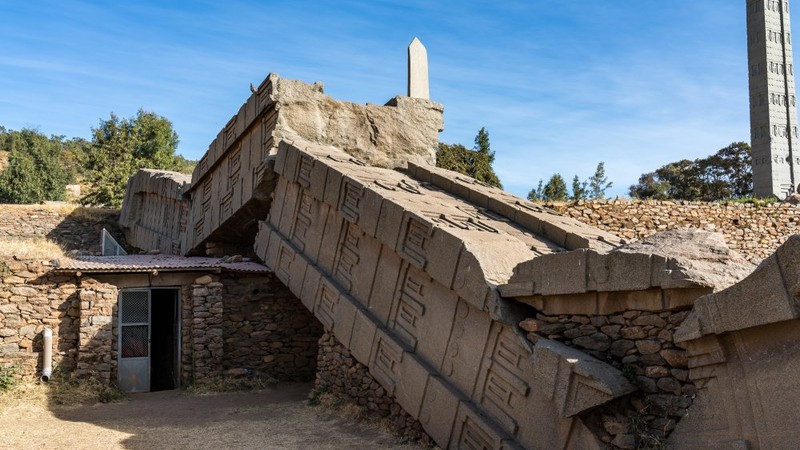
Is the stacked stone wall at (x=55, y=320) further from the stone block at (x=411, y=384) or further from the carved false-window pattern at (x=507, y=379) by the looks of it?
the carved false-window pattern at (x=507, y=379)

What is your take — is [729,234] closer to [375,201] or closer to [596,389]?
[375,201]

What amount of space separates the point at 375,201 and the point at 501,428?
3034mm

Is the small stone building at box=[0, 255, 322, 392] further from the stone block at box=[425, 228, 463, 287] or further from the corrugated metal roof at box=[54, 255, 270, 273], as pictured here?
the stone block at box=[425, 228, 463, 287]

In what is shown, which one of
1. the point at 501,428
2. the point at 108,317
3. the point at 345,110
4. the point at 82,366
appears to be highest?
the point at 345,110

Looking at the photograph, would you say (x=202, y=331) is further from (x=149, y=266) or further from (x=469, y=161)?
(x=469, y=161)

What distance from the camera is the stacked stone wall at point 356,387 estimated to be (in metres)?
7.79

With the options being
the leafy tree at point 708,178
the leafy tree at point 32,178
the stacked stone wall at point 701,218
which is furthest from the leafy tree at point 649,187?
the leafy tree at point 32,178

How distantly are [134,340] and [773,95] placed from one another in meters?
23.7

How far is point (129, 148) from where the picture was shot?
108 ft

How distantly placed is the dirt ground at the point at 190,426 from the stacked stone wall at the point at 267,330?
91 centimetres


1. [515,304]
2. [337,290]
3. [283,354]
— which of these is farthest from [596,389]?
[283,354]

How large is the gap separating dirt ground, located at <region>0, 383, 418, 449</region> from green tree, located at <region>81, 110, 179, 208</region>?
2298cm

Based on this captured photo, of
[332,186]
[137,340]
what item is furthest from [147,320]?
[332,186]

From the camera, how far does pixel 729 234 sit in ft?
64.5
